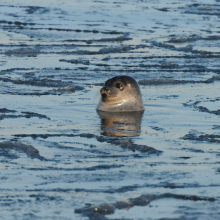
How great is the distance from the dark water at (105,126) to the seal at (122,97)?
9.9 inches

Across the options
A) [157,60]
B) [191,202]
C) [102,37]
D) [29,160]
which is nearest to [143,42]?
[102,37]

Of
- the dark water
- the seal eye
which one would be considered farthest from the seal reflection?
the seal eye

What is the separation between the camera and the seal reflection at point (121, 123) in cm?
1009

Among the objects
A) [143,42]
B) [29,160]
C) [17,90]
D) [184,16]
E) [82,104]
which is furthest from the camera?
[184,16]

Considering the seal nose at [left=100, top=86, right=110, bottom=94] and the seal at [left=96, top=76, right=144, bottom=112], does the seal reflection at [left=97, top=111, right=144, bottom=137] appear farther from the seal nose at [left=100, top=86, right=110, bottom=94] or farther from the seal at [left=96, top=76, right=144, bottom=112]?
the seal nose at [left=100, top=86, right=110, bottom=94]

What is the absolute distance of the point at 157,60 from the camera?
56.7 feet

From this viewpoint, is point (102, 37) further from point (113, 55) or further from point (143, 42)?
point (113, 55)

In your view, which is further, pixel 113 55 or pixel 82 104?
pixel 113 55

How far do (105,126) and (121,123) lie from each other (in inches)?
16.5

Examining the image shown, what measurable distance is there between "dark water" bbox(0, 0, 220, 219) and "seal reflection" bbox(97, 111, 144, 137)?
2 centimetres

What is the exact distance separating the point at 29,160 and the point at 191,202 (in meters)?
2.21

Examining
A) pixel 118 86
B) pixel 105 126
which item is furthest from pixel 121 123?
pixel 118 86

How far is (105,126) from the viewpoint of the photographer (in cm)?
1062

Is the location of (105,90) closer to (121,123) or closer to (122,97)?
(122,97)
